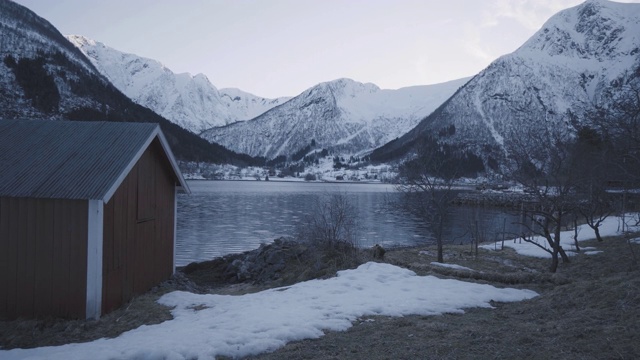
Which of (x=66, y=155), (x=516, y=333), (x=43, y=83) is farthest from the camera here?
(x=43, y=83)

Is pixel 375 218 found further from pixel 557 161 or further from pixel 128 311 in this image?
pixel 128 311

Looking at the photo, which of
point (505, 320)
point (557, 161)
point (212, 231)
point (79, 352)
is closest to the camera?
point (79, 352)

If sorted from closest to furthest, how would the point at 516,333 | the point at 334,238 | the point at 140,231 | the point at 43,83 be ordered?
1. the point at 516,333
2. the point at 140,231
3. the point at 334,238
4. the point at 43,83

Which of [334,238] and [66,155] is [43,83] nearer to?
[66,155]

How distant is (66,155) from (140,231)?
281 centimetres

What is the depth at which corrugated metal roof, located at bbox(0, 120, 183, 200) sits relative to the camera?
32.1ft

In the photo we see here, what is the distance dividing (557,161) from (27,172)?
17382 mm

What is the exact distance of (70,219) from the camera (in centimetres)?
970

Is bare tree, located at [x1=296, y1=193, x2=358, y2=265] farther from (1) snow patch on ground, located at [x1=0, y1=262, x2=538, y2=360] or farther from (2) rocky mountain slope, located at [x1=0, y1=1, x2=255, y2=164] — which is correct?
(2) rocky mountain slope, located at [x1=0, y1=1, x2=255, y2=164]

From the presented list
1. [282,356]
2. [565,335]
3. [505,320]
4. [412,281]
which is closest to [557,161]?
[412,281]

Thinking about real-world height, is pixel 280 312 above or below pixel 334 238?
below

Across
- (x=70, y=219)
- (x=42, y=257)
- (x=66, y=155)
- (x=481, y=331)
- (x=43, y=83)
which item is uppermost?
(x=43, y=83)

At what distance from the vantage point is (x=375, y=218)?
52.8 m

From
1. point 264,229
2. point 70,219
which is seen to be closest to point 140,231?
point 70,219
